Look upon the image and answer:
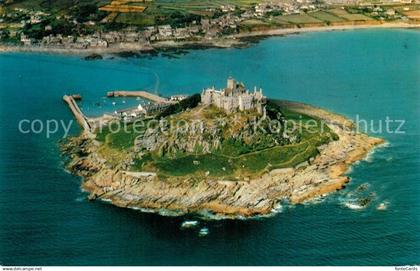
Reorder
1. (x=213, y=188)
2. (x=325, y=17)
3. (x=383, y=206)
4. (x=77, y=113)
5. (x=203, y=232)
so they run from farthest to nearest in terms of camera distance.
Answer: (x=325, y=17) → (x=77, y=113) → (x=213, y=188) → (x=383, y=206) → (x=203, y=232)

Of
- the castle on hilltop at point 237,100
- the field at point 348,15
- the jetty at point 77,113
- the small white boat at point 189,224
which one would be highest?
the castle on hilltop at point 237,100

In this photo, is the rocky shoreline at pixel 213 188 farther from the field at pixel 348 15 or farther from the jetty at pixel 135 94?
the field at pixel 348 15

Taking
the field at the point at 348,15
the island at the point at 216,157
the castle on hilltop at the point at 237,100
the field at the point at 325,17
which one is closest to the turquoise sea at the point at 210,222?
the island at the point at 216,157

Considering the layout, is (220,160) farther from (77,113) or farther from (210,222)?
(77,113)

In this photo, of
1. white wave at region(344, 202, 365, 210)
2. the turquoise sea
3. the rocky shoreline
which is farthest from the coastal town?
white wave at region(344, 202, 365, 210)

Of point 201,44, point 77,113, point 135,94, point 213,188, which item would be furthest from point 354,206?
point 201,44

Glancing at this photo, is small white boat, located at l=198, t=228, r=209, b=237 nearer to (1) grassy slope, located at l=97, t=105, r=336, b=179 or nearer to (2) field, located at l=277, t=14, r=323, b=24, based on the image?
(1) grassy slope, located at l=97, t=105, r=336, b=179
